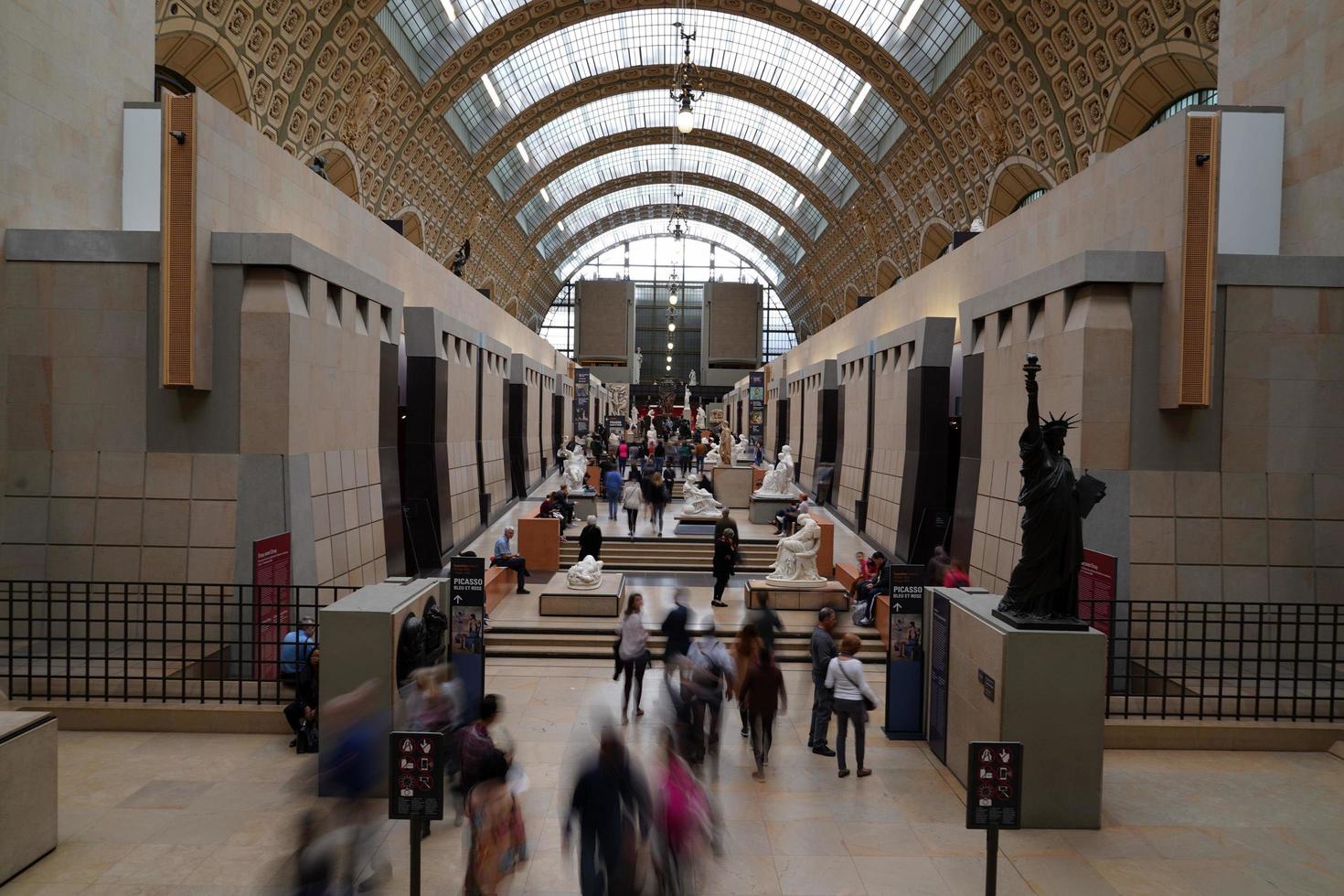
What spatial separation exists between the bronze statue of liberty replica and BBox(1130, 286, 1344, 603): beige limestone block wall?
11.6ft

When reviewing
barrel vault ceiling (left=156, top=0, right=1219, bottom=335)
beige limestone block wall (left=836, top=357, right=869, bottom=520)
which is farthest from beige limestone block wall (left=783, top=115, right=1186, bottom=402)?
barrel vault ceiling (left=156, top=0, right=1219, bottom=335)

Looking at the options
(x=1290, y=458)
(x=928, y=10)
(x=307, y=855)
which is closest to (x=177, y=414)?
(x=307, y=855)

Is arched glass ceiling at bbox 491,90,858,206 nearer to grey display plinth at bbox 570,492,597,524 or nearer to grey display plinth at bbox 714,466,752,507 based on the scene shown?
grey display plinth at bbox 714,466,752,507

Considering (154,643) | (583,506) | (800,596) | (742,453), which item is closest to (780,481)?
(583,506)

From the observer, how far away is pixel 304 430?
10.2m

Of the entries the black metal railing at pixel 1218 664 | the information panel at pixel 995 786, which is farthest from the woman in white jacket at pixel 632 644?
the black metal railing at pixel 1218 664

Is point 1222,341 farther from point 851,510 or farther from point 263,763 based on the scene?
point 851,510

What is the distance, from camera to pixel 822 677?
8117 mm

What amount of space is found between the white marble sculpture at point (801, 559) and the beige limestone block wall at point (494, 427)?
31.7 ft

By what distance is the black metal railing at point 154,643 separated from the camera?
8172 mm

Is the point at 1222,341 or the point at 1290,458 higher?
the point at 1222,341

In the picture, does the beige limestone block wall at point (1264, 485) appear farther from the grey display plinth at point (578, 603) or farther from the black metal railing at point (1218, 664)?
the grey display plinth at point (578, 603)

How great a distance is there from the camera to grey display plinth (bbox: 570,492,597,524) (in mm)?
21719

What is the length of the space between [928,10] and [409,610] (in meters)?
27.6
